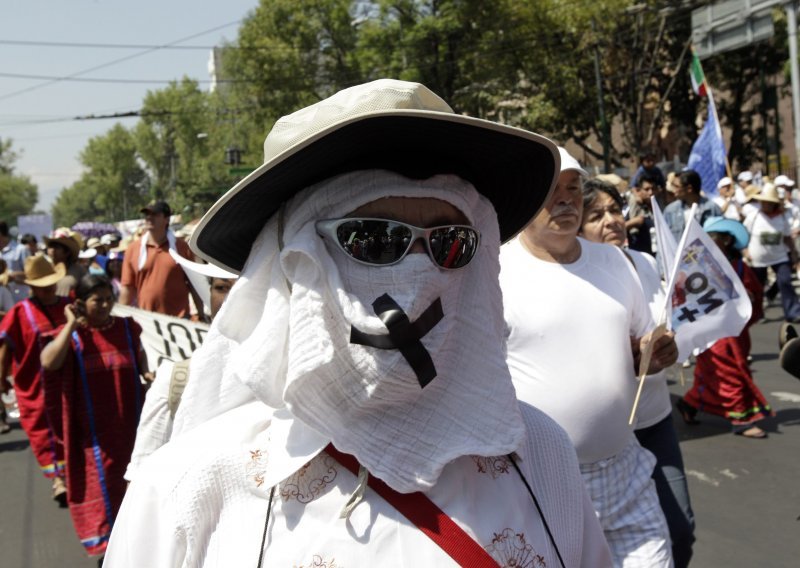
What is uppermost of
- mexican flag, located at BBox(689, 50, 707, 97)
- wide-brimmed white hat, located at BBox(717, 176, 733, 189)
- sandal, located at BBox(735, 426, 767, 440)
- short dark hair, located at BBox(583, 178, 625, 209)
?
mexican flag, located at BBox(689, 50, 707, 97)

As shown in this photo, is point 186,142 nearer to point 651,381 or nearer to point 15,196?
point 15,196

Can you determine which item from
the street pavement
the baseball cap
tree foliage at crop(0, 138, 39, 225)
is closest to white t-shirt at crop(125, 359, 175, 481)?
the street pavement

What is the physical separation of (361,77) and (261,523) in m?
34.5

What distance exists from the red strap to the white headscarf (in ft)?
0.11

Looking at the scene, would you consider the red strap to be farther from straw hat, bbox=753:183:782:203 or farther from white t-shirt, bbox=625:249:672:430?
straw hat, bbox=753:183:782:203

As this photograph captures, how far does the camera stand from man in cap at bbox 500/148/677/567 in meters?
3.04

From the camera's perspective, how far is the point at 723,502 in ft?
19.1

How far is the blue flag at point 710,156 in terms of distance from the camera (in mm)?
12734

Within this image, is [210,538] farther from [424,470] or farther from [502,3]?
[502,3]

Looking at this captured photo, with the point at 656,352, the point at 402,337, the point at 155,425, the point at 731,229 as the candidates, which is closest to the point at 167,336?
the point at 155,425

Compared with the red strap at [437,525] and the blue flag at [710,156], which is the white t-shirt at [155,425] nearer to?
the red strap at [437,525]

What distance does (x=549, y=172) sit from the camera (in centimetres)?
195

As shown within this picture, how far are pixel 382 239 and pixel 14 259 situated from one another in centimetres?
1807

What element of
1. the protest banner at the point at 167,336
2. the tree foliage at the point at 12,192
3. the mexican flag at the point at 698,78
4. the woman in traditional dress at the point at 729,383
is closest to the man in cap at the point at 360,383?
the protest banner at the point at 167,336
